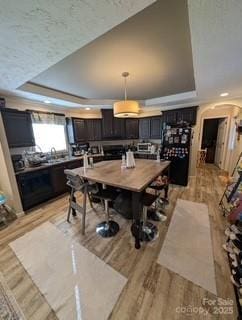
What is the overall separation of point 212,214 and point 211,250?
0.95m

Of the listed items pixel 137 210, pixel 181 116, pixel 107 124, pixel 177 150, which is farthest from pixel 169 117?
pixel 137 210

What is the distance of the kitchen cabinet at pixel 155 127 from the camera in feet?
15.2

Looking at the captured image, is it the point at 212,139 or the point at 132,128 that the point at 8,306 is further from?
the point at 212,139

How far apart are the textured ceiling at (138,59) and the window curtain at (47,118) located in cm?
100

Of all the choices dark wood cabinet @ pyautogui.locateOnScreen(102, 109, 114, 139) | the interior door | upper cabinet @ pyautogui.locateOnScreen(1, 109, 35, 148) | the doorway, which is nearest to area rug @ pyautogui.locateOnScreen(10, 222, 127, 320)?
upper cabinet @ pyautogui.locateOnScreen(1, 109, 35, 148)

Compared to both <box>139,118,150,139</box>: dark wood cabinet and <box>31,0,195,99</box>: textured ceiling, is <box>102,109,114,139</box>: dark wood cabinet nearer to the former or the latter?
<box>139,118,150,139</box>: dark wood cabinet

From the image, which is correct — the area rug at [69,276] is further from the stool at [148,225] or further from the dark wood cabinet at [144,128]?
the dark wood cabinet at [144,128]

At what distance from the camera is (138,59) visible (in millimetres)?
2016

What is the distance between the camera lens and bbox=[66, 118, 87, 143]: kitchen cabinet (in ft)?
14.1

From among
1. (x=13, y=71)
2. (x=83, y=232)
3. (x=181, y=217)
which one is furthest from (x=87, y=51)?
(x=181, y=217)

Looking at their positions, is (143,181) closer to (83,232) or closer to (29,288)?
(83,232)

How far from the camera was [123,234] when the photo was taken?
2.17 metres

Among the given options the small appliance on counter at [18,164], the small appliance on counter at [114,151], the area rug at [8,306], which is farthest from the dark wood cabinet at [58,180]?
the area rug at [8,306]

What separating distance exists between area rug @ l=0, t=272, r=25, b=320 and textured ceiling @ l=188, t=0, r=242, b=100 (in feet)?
9.37
